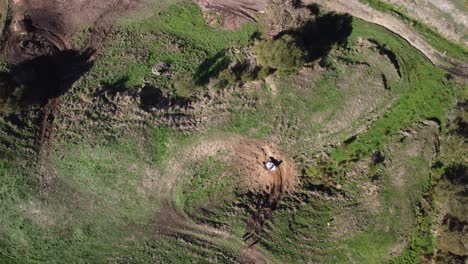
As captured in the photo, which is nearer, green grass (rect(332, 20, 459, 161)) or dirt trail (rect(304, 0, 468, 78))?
green grass (rect(332, 20, 459, 161))

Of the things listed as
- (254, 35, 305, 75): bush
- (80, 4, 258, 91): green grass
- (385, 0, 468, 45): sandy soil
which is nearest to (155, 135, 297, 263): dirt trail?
(80, 4, 258, 91): green grass

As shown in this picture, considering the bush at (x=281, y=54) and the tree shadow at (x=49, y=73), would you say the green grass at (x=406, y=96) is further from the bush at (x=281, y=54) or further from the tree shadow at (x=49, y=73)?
the tree shadow at (x=49, y=73)

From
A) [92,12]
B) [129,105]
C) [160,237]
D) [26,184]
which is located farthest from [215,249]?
[92,12]

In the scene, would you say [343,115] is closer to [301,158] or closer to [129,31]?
[301,158]

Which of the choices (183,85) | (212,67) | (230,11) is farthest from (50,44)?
(230,11)

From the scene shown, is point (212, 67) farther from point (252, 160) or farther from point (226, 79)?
point (252, 160)

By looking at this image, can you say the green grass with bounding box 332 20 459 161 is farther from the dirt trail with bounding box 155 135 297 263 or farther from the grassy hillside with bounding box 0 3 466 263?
the dirt trail with bounding box 155 135 297 263

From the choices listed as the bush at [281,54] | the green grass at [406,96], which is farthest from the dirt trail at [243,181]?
the bush at [281,54]
